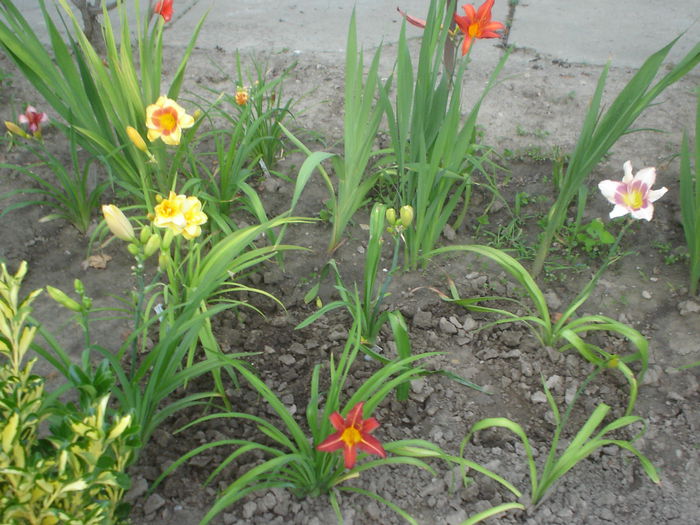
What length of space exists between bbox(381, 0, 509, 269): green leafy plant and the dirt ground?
0.20m

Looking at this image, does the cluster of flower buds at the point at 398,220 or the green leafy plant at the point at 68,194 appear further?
the green leafy plant at the point at 68,194

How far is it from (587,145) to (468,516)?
1108 millimetres

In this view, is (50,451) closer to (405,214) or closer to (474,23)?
(405,214)

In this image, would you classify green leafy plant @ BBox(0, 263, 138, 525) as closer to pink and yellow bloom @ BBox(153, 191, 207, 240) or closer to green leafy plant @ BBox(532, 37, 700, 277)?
pink and yellow bloom @ BBox(153, 191, 207, 240)

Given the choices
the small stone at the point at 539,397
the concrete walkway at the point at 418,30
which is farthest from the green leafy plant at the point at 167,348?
the concrete walkway at the point at 418,30

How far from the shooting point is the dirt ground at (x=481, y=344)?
1517 millimetres

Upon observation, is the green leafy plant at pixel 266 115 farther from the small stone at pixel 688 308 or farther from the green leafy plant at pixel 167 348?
the small stone at pixel 688 308

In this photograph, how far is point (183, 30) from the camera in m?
3.61

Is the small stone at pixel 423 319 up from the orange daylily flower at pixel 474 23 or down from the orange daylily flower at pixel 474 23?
down

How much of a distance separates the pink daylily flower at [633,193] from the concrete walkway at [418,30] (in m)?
1.88

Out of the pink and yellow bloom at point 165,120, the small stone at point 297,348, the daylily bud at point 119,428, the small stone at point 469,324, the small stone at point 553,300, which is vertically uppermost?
the pink and yellow bloom at point 165,120

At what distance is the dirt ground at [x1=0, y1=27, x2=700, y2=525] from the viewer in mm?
1517

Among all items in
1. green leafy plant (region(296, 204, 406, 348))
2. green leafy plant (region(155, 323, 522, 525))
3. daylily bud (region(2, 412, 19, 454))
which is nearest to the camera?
daylily bud (region(2, 412, 19, 454))

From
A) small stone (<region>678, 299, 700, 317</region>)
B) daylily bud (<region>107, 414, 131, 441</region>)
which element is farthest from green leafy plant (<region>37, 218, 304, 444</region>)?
small stone (<region>678, 299, 700, 317</region>)
